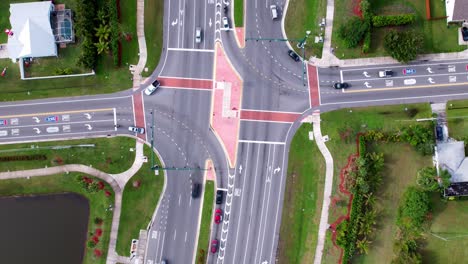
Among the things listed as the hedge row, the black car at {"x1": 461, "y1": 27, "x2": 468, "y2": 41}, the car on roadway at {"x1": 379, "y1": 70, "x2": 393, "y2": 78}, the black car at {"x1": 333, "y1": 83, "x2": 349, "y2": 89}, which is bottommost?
the black car at {"x1": 333, "y1": 83, "x2": 349, "y2": 89}

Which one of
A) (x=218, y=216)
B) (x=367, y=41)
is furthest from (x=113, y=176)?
(x=367, y=41)

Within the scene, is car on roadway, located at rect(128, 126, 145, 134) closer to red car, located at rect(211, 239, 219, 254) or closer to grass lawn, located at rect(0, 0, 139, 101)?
grass lawn, located at rect(0, 0, 139, 101)

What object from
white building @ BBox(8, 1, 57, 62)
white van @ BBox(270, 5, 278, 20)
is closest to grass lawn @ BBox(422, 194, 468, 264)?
white van @ BBox(270, 5, 278, 20)

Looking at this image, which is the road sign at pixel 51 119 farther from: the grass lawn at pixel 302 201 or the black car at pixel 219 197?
the grass lawn at pixel 302 201

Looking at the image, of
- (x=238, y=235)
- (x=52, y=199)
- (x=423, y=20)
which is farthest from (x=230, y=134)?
(x=423, y=20)

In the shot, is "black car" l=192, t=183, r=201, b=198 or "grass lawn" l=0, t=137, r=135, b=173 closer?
"black car" l=192, t=183, r=201, b=198

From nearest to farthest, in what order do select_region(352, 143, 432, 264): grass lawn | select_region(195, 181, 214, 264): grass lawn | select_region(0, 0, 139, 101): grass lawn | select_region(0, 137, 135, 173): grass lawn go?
select_region(352, 143, 432, 264): grass lawn, select_region(195, 181, 214, 264): grass lawn, select_region(0, 137, 135, 173): grass lawn, select_region(0, 0, 139, 101): grass lawn

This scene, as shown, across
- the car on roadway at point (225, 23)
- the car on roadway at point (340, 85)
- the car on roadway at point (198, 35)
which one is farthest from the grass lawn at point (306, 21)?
the car on roadway at point (198, 35)
